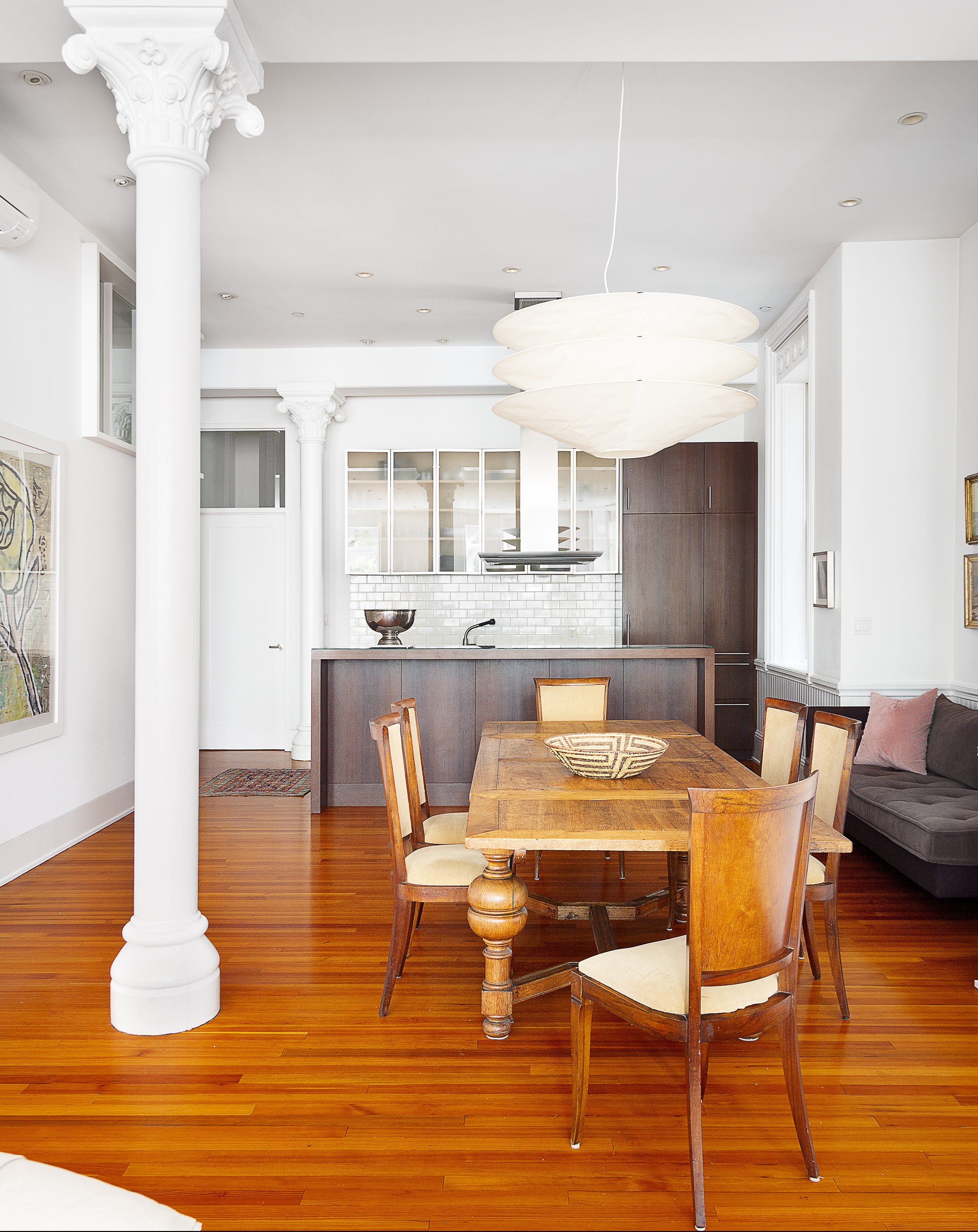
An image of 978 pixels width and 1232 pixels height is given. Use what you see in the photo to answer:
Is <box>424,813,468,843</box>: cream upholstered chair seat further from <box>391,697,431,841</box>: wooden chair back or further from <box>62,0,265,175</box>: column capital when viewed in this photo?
<box>62,0,265,175</box>: column capital

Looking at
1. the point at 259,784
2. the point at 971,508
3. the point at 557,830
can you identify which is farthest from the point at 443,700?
the point at 557,830

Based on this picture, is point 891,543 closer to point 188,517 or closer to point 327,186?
point 327,186

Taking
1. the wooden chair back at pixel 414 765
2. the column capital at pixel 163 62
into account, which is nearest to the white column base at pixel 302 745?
the wooden chair back at pixel 414 765

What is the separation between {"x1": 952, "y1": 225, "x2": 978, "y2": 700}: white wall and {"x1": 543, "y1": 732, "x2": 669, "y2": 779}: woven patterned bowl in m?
2.44

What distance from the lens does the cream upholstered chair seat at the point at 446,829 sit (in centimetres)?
315

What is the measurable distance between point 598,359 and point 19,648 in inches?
117

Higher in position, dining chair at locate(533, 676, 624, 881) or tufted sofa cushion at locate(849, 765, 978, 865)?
dining chair at locate(533, 676, 624, 881)

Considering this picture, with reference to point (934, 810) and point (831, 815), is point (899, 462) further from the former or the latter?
point (831, 815)

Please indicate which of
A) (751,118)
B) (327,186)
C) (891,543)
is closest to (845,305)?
(891,543)

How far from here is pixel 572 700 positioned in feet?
14.4

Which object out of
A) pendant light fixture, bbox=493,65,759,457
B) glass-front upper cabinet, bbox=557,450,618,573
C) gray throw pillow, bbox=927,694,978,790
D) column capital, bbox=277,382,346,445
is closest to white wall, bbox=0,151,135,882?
column capital, bbox=277,382,346,445

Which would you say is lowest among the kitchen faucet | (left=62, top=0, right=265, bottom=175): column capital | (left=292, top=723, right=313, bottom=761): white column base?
(left=292, top=723, right=313, bottom=761): white column base

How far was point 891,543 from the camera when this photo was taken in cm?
513

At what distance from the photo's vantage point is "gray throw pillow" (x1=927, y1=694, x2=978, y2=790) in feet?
13.6
